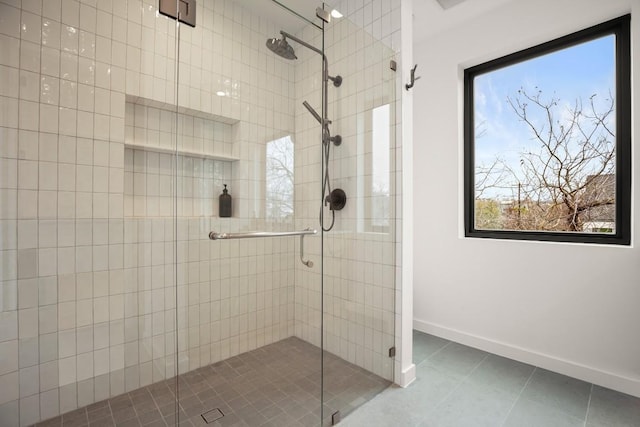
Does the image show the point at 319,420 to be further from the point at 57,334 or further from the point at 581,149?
the point at 581,149

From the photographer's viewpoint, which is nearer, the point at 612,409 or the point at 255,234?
the point at 255,234

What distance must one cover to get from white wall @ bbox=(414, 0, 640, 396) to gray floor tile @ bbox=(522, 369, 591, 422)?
0.10 metres

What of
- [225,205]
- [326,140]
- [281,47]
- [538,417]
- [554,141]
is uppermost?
[281,47]

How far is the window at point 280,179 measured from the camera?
150cm

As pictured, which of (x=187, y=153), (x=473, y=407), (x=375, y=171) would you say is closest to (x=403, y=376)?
(x=473, y=407)

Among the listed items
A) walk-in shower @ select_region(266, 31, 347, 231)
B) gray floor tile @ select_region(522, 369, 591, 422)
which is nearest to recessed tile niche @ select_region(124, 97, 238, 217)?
walk-in shower @ select_region(266, 31, 347, 231)

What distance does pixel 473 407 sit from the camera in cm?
171

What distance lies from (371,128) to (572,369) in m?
2.10

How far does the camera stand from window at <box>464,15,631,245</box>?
2.04 m

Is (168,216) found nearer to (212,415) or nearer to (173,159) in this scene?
(173,159)

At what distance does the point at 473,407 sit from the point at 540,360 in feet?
2.79

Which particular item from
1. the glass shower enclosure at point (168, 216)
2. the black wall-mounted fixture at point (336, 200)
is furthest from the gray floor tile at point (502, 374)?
the black wall-mounted fixture at point (336, 200)

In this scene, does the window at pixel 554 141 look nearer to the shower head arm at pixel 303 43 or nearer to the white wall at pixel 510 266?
the white wall at pixel 510 266

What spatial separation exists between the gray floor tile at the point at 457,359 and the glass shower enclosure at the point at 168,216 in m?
0.79
